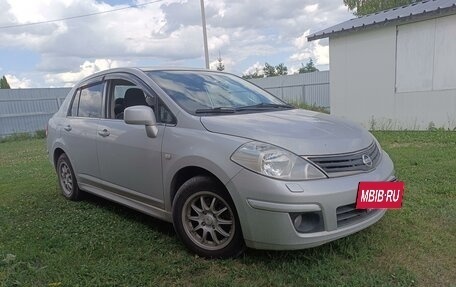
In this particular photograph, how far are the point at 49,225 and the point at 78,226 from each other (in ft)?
1.11

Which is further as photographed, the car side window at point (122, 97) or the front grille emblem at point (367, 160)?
the car side window at point (122, 97)

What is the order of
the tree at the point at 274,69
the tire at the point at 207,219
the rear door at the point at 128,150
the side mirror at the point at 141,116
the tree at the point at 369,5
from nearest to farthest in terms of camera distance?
the tire at the point at 207,219 → the side mirror at the point at 141,116 → the rear door at the point at 128,150 → the tree at the point at 369,5 → the tree at the point at 274,69

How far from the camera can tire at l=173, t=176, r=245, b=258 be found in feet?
9.79

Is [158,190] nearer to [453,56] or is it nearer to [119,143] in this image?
[119,143]

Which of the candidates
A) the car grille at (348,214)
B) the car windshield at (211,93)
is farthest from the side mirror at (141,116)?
the car grille at (348,214)

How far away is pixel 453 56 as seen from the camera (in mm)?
9188

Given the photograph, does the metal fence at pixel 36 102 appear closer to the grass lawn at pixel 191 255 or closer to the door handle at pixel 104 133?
the grass lawn at pixel 191 255

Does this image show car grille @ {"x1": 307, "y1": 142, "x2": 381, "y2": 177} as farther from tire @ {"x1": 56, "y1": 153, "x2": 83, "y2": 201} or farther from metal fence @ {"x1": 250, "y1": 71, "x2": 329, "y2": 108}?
metal fence @ {"x1": 250, "y1": 71, "x2": 329, "y2": 108}

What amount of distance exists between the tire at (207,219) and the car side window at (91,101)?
1.78 metres

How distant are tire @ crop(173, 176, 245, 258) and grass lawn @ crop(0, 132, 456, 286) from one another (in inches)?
4.6

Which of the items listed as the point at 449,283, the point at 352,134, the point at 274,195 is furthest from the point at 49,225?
the point at 449,283

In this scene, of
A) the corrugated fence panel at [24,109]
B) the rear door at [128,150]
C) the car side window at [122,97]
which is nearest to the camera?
the rear door at [128,150]

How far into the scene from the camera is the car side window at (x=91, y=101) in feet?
14.6

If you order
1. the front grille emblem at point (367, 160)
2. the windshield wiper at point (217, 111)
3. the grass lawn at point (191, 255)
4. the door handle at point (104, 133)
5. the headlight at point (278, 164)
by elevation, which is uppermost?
the windshield wiper at point (217, 111)
